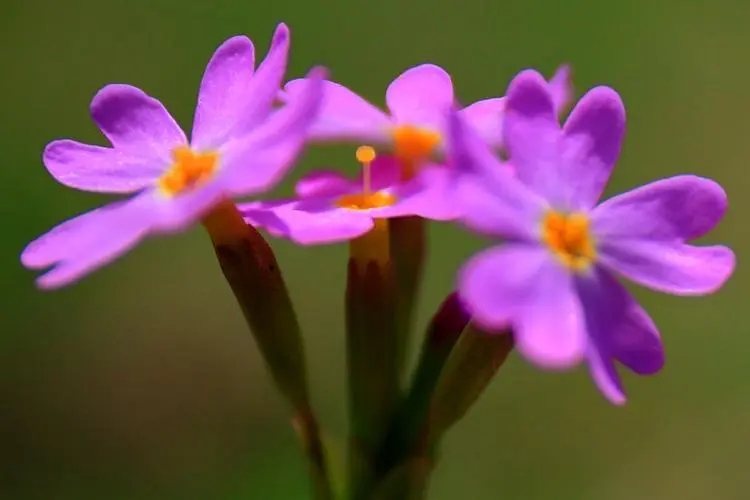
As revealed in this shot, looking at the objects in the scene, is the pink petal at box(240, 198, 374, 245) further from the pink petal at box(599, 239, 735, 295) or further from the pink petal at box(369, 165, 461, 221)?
the pink petal at box(599, 239, 735, 295)

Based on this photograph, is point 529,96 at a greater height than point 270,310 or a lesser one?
greater

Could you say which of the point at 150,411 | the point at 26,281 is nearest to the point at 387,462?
the point at 150,411

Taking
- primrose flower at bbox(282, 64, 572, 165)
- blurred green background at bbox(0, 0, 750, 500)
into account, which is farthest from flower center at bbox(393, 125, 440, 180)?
blurred green background at bbox(0, 0, 750, 500)

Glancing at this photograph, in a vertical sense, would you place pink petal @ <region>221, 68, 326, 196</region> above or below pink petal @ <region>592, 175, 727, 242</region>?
above

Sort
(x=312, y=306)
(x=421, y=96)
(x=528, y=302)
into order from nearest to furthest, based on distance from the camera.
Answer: (x=528, y=302), (x=421, y=96), (x=312, y=306)

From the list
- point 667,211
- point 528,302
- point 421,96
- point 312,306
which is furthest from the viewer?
point 312,306

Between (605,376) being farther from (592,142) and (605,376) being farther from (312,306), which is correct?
(312,306)

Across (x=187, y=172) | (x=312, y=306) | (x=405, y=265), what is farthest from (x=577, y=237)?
(x=312, y=306)

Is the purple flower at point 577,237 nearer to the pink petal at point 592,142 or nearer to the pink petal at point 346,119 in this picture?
the pink petal at point 592,142
